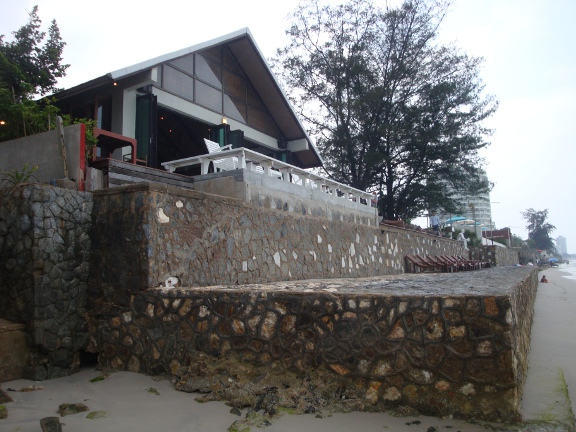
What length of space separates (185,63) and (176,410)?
370 inches

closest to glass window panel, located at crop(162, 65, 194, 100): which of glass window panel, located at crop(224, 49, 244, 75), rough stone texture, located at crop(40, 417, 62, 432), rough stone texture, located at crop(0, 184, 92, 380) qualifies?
glass window panel, located at crop(224, 49, 244, 75)

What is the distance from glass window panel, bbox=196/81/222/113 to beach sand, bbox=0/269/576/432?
26.6 feet

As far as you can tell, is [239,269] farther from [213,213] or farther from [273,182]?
[273,182]

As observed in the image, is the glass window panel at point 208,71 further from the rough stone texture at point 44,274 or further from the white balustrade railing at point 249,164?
the rough stone texture at point 44,274

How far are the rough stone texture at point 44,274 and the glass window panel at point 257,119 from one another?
28.7 feet

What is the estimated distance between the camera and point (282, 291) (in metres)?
4.08

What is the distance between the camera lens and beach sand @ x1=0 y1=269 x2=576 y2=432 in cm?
304

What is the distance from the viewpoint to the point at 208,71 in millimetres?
11859

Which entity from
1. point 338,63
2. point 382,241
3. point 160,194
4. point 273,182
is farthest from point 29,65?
point 338,63

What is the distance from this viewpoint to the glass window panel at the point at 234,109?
12406 millimetres

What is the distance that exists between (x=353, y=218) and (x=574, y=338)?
5222 mm

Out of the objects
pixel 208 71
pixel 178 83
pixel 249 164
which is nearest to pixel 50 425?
pixel 249 164

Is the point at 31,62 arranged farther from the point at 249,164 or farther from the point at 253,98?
the point at 249,164

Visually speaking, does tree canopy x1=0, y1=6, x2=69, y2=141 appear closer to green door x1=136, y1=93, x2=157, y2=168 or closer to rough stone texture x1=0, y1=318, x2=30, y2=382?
green door x1=136, y1=93, x2=157, y2=168
